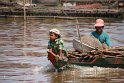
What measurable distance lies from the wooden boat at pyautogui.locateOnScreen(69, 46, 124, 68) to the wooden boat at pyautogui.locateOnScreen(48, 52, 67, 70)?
549 millimetres

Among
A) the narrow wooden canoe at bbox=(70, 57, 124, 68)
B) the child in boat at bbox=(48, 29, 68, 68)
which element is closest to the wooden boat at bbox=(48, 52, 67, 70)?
the child in boat at bbox=(48, 29, 68, 68)

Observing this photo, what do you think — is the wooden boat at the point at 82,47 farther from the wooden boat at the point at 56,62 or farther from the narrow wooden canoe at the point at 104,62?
A: the wooden boat at the point at 56,62

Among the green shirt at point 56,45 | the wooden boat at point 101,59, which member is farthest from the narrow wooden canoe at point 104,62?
the green shirt at point 56,45

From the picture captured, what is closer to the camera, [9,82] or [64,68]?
[9,82]

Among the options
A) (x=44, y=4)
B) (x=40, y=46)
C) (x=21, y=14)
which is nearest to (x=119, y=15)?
(x=21, y=14)

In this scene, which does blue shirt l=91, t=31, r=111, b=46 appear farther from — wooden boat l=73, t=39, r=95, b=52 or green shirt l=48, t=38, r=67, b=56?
green shirt l=48, t=38, r=67, b=56

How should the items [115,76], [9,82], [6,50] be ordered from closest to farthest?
1. [9,82]
2. [115,76]
3. [6,50]

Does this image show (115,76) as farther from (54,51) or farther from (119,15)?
(119,15)

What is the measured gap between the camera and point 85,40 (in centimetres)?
1273

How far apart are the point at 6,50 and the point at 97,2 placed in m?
42.5

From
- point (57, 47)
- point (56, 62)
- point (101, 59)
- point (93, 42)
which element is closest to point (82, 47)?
point (93, 42)

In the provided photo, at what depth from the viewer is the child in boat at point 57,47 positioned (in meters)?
11.3

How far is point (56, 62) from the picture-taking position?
11.4m

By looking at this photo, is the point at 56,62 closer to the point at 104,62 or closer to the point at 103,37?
the point at 104,62
